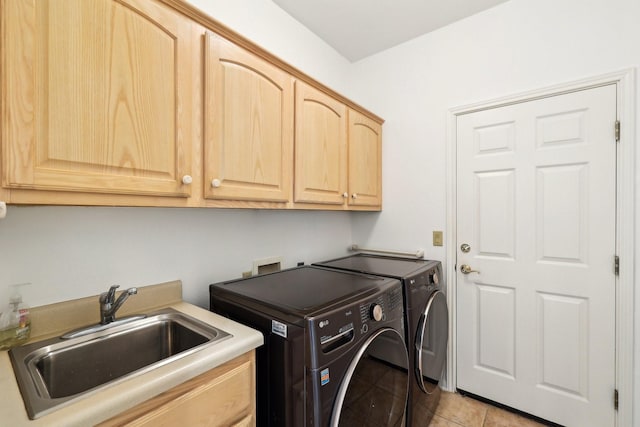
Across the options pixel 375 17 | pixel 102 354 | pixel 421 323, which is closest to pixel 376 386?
pixel 421 323

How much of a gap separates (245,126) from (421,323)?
4.48ft

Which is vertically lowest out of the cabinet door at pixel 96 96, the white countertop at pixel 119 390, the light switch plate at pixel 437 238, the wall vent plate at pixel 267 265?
the white countertop at pixel 119 390

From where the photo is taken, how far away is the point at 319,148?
5.49 feet

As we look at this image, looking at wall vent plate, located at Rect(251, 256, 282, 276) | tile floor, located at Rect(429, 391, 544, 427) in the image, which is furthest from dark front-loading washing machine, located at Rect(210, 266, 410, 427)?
tile floor, located at Rect(429, 391, 544, 427)

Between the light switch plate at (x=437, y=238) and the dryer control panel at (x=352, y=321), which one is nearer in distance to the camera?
the dryer control panel at (x=352, y=321)

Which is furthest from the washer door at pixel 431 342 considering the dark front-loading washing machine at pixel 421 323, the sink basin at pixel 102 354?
the sink basin at pixel 102 354

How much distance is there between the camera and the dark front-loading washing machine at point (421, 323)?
1467 millimetres

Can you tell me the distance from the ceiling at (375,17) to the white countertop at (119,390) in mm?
2085

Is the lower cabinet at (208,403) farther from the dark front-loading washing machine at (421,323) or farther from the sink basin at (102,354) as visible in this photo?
the dark front-loading washing machine at (421,323)

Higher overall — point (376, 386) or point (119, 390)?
point (119, 390)

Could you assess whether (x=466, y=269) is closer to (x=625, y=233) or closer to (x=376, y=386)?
(x=625, y=233)

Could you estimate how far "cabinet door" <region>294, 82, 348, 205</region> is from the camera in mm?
1536

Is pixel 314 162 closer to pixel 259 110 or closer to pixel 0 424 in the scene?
pixel 259 110

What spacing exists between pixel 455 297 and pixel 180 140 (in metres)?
2.00
